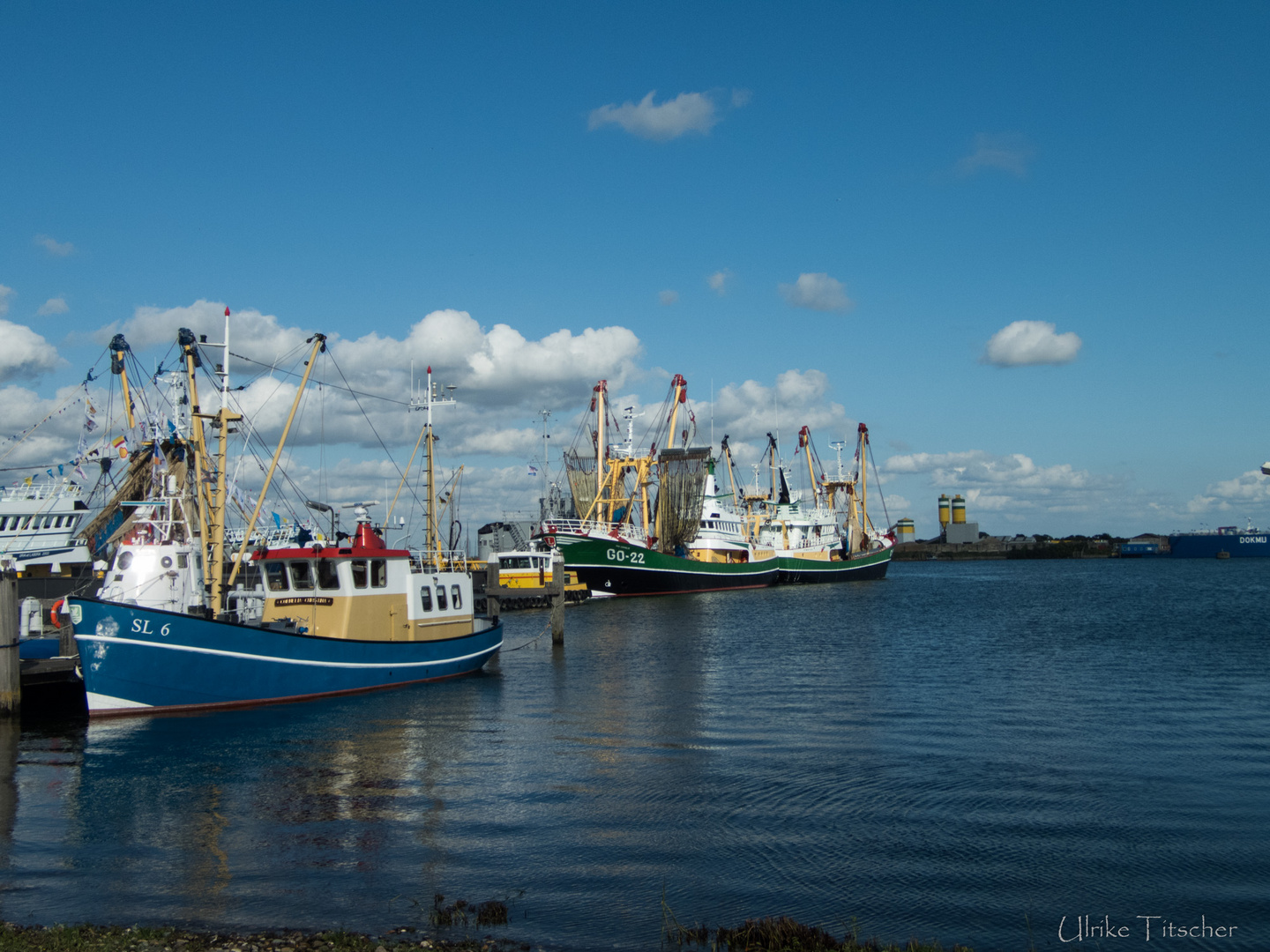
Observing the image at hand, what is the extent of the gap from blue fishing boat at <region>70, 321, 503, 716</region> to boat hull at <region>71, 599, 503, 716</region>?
3 centimetres

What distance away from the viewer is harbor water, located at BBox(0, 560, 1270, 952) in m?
11.4

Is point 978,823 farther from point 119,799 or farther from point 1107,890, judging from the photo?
point 119,799

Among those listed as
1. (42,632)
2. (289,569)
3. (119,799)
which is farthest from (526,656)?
(119,799)

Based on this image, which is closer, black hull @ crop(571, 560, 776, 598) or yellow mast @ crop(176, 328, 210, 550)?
yellow mast @ crop(176, 328, 210, 550)

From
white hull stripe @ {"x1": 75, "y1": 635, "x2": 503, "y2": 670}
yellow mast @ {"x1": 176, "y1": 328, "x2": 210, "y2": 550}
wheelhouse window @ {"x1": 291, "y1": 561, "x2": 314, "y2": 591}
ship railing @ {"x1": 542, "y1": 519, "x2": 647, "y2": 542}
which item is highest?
yellow mast @ {"x1": 176, "y1": 328, "x2": 210, "y2": 550}

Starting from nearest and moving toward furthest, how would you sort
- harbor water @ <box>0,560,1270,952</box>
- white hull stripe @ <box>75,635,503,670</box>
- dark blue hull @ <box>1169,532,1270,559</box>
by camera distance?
harbor water @ <box>0,560,1270,952</box>, white hull stripe @ <box>75,635,503,670</box>, dark blue hull @ <box>1169,532,1270,559</box>

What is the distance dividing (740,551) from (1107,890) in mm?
88940

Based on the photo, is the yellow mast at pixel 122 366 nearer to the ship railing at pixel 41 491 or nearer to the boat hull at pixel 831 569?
the ship railing at pixel 41 491

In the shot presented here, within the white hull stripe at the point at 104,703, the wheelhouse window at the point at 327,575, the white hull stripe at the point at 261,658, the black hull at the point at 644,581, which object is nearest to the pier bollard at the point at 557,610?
the white hull stripe at the point at 261,658

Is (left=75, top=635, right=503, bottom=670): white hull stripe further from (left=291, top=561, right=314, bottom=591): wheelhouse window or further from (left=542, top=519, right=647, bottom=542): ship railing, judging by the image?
(left=542, top=519, right=647, bottom=542): ship railing

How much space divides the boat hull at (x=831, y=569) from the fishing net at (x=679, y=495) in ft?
58.9

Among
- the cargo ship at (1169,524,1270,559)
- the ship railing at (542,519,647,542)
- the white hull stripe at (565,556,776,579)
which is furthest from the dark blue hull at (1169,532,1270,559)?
the ship railing at (542,519,647,542)

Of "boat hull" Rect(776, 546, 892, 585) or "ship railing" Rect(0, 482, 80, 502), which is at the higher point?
"ship railing" Rect(0, 482, 80, 502)

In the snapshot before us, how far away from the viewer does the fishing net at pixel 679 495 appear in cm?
9000
